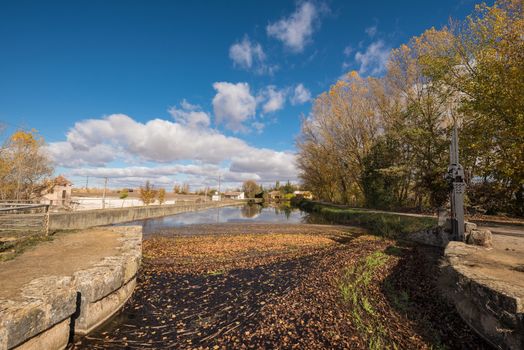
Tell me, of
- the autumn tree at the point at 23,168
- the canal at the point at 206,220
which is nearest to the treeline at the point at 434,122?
the canal at the point at 206,220

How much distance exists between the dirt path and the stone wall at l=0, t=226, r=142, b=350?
0.33m

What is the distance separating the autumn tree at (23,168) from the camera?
2288 centimetres

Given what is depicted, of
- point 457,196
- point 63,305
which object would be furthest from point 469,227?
point 63,305

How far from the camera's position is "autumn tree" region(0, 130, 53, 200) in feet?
75.1

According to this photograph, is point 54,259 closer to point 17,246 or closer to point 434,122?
point 17,246

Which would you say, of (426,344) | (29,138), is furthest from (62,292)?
(29,138)

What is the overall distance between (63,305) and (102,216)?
21997 millimetres

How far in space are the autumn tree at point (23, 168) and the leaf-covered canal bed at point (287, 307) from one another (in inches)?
941

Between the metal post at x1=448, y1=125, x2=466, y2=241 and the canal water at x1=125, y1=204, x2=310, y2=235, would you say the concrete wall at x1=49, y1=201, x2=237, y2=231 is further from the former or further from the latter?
the metal post at x1=448, y1=125, x2=466, y2=241

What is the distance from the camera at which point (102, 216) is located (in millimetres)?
22703

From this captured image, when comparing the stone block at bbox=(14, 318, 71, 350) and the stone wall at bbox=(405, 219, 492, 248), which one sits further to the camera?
the stone wall at bbox=(405, 219, 492, 248)

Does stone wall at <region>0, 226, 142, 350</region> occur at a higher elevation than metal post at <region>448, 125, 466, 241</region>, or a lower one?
lower

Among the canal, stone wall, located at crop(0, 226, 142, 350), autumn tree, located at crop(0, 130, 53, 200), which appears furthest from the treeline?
autumn tree, located at crop(0, 130, 53, 200)

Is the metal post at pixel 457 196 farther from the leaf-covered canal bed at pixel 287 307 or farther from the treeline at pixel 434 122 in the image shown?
the treeline at pixel 434 122
